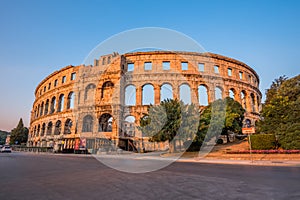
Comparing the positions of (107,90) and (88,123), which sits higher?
(107,90)

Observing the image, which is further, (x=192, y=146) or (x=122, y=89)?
(x=122, y=89)

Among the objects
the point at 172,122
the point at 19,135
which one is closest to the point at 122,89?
the point at 172,122

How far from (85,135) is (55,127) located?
1083 centimetres

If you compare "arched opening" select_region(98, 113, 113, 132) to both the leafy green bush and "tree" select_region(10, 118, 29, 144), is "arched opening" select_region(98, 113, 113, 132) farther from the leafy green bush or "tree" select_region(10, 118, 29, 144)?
"tree" select_region(10, 118, 29, 144)

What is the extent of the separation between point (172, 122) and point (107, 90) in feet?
56.7

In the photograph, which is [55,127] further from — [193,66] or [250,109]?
[250,109]

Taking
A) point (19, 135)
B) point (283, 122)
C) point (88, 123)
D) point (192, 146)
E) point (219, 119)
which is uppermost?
point (88, 123)

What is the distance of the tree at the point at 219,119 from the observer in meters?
19.5

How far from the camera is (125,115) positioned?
30828 mm

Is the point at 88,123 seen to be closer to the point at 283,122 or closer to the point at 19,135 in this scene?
the point at 283,122

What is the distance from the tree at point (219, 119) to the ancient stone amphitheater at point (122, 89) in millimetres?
7613

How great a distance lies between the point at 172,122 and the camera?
18469mm

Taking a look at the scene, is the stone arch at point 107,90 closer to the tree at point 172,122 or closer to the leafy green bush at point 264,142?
the tree at point 172,122

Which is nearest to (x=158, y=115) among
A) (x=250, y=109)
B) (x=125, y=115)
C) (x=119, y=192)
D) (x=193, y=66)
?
(x=125, y=115)
